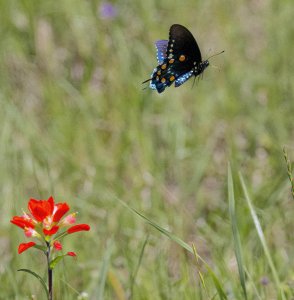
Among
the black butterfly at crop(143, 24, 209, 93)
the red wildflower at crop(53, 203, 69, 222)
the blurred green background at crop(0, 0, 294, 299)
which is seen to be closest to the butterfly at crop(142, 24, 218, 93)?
the black butterfly at crop(143, 24, 209, 93)

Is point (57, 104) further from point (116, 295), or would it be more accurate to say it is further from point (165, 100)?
point (116, 295)

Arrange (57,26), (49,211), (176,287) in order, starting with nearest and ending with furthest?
(49,211) → (176,287) → (57,26)

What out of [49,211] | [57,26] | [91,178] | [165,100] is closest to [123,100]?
[165,100]

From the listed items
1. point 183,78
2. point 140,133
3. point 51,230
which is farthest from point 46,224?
point 140,133

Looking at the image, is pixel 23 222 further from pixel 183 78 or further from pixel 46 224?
pixel 183 78

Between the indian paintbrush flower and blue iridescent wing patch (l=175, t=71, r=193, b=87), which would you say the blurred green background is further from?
the indian paintbrush flower

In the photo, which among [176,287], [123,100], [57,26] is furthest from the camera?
[57,26]
